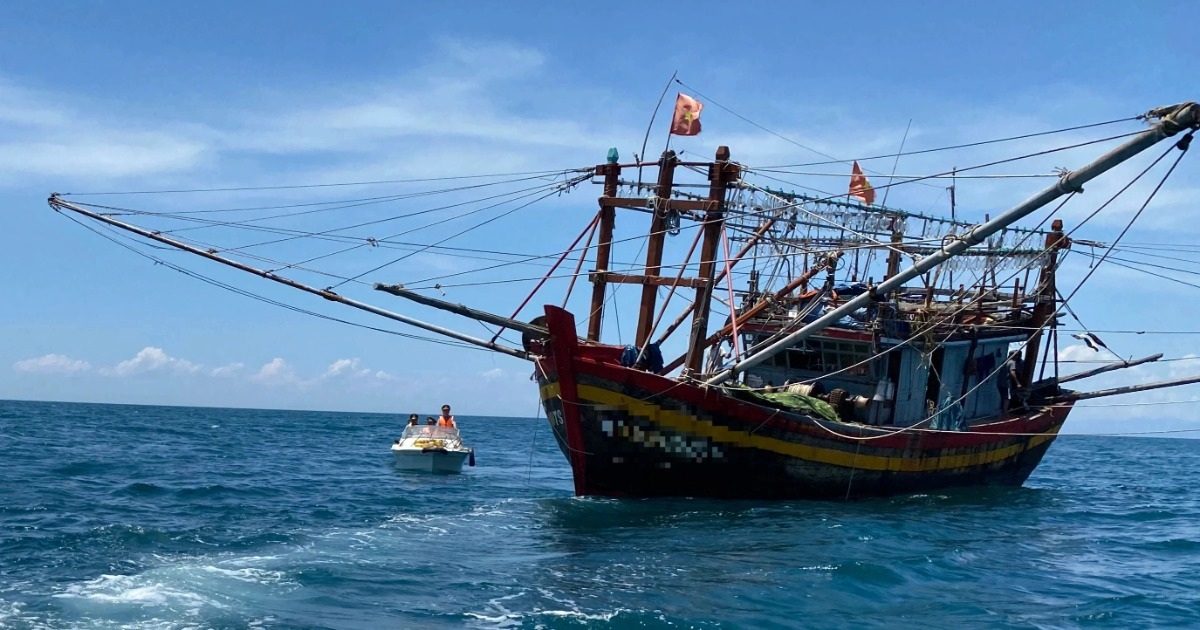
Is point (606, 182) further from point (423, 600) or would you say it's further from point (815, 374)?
point (423, 600)

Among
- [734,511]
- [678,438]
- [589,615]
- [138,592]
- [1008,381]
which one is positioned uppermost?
[1008,381]

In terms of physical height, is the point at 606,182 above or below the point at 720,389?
above

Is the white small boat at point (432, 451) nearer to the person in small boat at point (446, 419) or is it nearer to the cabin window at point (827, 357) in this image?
the person in small boat at point (446, 419)

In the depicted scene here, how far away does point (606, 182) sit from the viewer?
84.8 feet

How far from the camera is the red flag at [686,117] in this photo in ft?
80.3

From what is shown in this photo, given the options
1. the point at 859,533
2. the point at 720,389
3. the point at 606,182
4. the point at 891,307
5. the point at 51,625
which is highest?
the point at 606,182

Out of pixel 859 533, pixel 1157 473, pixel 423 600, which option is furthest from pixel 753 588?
pixel 1157 473

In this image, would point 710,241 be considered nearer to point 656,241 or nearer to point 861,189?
point 656,241

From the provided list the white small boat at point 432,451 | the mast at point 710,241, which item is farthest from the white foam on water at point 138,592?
the white small boat at point 432,451

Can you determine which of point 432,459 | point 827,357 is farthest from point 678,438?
point 432,459

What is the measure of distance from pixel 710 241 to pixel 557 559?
9.84 metres

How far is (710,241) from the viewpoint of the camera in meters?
23.8

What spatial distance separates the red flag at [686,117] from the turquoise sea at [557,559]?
27.6 ft

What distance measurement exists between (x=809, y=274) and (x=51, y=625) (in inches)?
755
